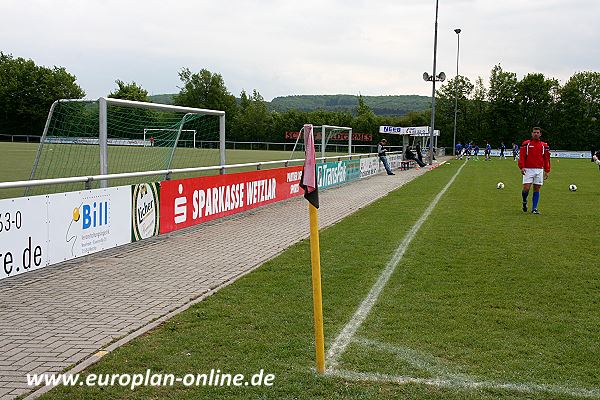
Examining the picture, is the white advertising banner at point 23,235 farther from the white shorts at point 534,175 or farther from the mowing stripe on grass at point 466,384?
the white shorts at point 534,175

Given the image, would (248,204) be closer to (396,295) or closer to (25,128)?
(396,295)

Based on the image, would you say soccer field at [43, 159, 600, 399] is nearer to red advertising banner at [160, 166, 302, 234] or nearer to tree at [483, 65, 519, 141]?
red advertising banner at [160, 166, 302, 234]

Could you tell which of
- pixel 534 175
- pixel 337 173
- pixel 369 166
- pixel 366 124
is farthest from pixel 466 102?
pixel 534 175

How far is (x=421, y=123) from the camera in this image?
90188 millimetres

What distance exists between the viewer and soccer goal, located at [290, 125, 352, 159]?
76.3ft

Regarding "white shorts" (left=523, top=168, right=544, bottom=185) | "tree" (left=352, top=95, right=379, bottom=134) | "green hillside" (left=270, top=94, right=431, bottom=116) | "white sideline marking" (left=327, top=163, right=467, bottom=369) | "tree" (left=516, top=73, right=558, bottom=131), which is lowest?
"white sideline marking" (left=327, top=163, right=467, bottom=369)

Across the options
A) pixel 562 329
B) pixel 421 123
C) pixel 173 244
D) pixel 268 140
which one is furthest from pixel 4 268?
pixel 421 123

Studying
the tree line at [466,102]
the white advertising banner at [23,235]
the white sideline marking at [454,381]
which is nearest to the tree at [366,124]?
the tree line at [466,102]

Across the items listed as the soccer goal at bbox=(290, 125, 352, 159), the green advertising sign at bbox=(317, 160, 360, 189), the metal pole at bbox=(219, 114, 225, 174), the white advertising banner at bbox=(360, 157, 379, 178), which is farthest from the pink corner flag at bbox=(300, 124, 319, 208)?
the white advertising banner at bbox=(360, 157, 379, 178)

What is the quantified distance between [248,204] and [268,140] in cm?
5510

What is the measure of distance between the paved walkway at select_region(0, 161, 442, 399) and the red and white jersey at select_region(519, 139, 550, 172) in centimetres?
544

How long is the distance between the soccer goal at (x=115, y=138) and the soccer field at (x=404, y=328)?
380 centimetres

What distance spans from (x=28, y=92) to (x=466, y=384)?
8003 cm

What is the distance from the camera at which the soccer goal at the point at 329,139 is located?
76.3 ft
